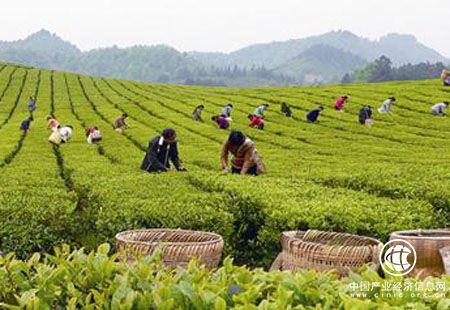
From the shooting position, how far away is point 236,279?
4523 millimetres

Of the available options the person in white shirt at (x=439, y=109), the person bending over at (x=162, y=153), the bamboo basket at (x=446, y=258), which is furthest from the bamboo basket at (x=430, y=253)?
the person in white shirt at (x=439, y=109)

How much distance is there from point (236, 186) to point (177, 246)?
453cm

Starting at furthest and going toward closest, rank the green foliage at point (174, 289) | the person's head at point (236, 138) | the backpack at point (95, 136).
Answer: the backpack at point (95, 136), the person's head at point (236, 138), the green foliage at point (174, 289)

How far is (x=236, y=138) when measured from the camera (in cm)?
1443

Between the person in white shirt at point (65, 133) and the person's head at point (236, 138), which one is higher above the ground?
the person's head at point (236, 138)

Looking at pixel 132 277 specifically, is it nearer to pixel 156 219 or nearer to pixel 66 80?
Answer: pixel 156 219

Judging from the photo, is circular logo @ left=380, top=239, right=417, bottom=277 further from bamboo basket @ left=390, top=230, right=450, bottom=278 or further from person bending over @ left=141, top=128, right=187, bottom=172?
person bending over @ left=141, top=128, right=187, bottom=172

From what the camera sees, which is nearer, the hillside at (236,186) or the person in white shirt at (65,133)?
the hillside at (236,186)

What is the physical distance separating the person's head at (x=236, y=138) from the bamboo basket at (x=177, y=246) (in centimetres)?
594

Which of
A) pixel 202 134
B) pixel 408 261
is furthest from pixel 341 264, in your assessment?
pixel 202 134

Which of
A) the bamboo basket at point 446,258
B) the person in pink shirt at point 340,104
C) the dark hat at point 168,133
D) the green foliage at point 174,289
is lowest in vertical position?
the person in pink shirt at point 340,104

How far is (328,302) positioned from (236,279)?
701 mm

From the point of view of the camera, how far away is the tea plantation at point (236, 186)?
9609 mm

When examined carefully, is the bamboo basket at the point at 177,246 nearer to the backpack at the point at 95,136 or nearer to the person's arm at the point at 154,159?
the person's arm at the point at 154,159
